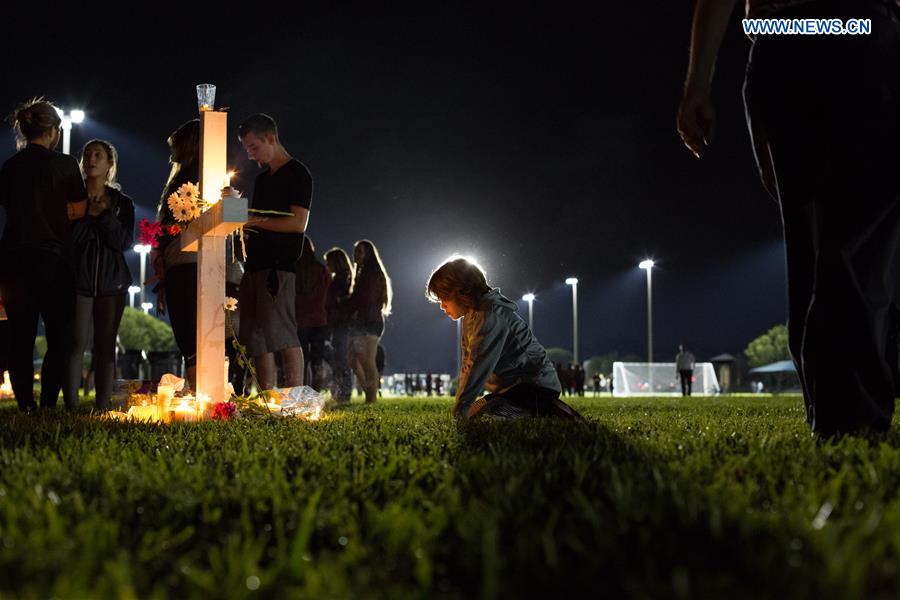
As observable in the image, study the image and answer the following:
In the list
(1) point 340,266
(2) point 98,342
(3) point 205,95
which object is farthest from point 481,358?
(1) point 340,266

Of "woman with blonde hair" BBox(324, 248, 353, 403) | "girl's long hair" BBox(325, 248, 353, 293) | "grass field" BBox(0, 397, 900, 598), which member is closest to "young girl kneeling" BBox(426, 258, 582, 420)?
"grass field" BBox(0, 397, 900, 598)

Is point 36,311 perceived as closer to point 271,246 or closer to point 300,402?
point 271,246

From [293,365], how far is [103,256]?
2.11m

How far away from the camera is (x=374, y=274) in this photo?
11773 mm

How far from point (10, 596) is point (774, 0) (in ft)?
11.9

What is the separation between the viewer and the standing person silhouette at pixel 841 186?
11.6 feet

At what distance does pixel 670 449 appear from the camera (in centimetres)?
331

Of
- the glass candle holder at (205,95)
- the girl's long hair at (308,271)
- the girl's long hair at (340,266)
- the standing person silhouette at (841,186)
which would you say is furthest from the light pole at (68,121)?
the standing person silhouette at (841,186)

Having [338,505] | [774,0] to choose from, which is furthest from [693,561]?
[774,0]

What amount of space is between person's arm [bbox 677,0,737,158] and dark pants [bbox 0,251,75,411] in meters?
5.29

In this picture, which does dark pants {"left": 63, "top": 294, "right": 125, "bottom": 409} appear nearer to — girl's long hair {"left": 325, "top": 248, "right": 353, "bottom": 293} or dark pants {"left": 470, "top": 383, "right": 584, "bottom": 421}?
dark pants {"left": 470, "top": 383, "right": 584, "bottom": 421}

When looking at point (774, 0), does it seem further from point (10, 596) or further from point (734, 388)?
point (734, 388)

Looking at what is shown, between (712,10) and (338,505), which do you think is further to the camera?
(712,10)

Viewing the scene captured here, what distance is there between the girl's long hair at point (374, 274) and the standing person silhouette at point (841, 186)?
8278 mm
